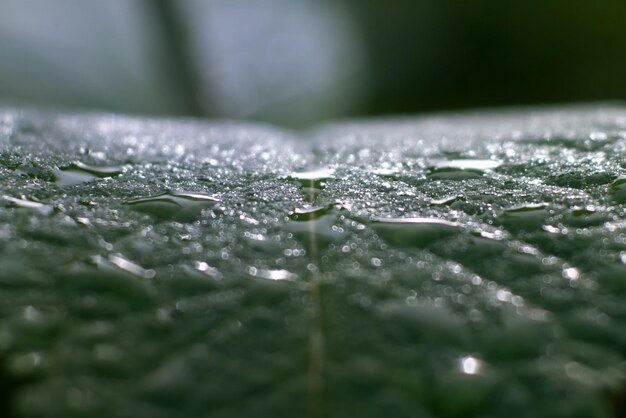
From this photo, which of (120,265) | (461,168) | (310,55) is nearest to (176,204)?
(120,265)

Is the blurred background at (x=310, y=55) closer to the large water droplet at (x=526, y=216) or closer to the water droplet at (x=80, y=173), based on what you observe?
the water droplet at (x=80, y=173)

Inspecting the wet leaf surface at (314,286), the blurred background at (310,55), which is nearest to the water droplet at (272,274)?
the wet leaf surface at (314,286)

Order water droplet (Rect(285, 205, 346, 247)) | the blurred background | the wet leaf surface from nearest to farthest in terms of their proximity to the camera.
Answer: the wet leaf surface < water droplet (Rect(285, 205, 346, 247)) < the blurred background

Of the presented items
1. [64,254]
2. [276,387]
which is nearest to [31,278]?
[64,254]

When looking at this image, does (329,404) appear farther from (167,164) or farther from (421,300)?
(167,164)

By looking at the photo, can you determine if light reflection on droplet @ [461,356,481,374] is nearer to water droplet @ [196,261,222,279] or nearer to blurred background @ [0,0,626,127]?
water droplet @ [196,261,222,279]

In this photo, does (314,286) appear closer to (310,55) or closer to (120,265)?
(120,265)

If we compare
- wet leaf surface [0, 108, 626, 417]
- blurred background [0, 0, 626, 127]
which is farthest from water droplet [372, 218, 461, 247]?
blurred background [0, 0, 626, 127]
